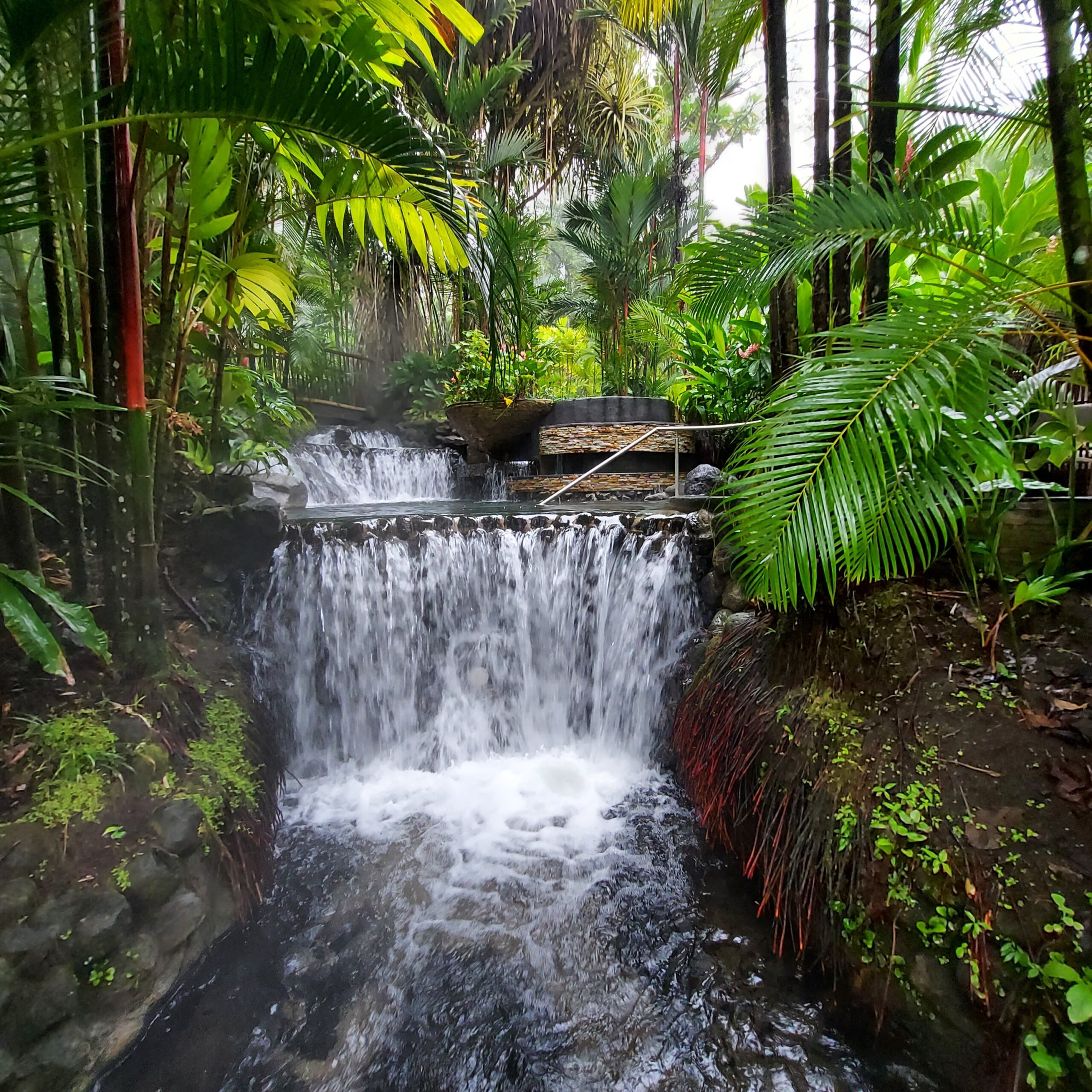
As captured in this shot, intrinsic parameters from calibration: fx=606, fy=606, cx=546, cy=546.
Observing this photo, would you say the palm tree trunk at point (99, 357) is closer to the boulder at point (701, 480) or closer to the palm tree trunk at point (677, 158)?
the boulder at point (701, 480)

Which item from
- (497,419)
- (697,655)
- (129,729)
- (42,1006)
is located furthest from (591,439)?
(42,1006)

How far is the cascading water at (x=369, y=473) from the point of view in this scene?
7.12 meters

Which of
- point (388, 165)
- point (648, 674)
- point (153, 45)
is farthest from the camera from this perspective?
point (648, 674)

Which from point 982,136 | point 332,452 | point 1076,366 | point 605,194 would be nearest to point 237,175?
point 982,136

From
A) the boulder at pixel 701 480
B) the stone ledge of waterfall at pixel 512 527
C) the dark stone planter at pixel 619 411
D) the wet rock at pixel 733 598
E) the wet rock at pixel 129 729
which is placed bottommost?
the wet rock at pixel 129 729

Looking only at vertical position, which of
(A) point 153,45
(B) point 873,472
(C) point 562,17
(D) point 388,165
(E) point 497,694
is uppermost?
(C) point 562,17

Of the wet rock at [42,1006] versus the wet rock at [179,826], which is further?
the wet rock at [179,826]

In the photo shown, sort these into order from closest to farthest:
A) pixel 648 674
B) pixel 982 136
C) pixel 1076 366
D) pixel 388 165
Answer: pixel 388 165
pixel 1076 366
pixel 982 136
pixel 648 674

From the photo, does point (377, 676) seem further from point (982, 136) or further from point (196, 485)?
point (982, 136)

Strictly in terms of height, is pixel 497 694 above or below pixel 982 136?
below

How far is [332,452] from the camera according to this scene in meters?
7.57

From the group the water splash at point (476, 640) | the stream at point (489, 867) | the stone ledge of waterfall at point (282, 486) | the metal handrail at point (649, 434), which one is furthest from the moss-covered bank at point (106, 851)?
the stone ledge of waterfall at point (282, 486)

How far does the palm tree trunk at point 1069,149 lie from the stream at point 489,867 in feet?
7.29

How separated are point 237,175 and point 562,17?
968 cm
